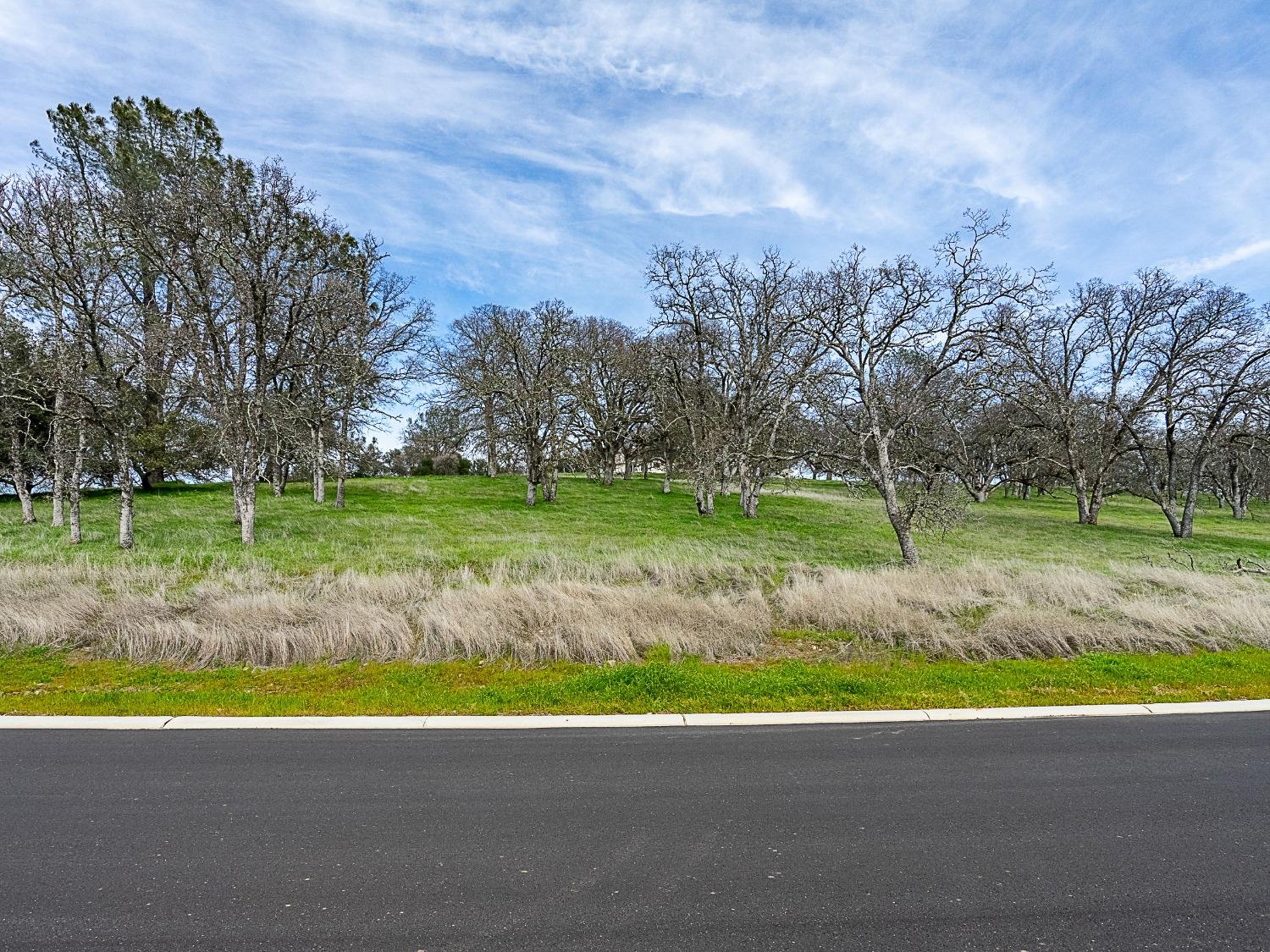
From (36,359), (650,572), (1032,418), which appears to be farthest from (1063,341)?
(36,359)

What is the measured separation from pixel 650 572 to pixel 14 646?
32.5ft

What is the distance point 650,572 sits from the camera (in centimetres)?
1298

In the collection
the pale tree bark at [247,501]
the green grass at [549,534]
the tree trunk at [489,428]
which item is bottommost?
the green grass at [549,534]

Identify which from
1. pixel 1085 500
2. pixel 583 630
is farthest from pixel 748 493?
pixel 583 630

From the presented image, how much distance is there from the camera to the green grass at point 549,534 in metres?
14.8

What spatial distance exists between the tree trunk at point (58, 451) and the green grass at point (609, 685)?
1146 centimetres

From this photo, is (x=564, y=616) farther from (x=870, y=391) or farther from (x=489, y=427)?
(x=489, y=427)

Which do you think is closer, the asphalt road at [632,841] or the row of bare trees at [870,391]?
the asphalt road at [632,841]

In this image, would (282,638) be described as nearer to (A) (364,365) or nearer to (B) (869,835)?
(B) (869,835)

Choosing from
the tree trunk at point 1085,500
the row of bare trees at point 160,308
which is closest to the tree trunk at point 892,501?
the row of bare trees at point 160,308

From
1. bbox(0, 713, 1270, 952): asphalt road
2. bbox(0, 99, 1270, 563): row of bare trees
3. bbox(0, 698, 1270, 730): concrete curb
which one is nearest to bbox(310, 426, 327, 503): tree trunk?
bbox(0, 99, 1270, 563): row of bare trees

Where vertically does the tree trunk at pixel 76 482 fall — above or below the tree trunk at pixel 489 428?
below

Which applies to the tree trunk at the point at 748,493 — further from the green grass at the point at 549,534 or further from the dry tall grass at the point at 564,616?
the dry tall grass at the point at 564,616

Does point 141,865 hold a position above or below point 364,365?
below
